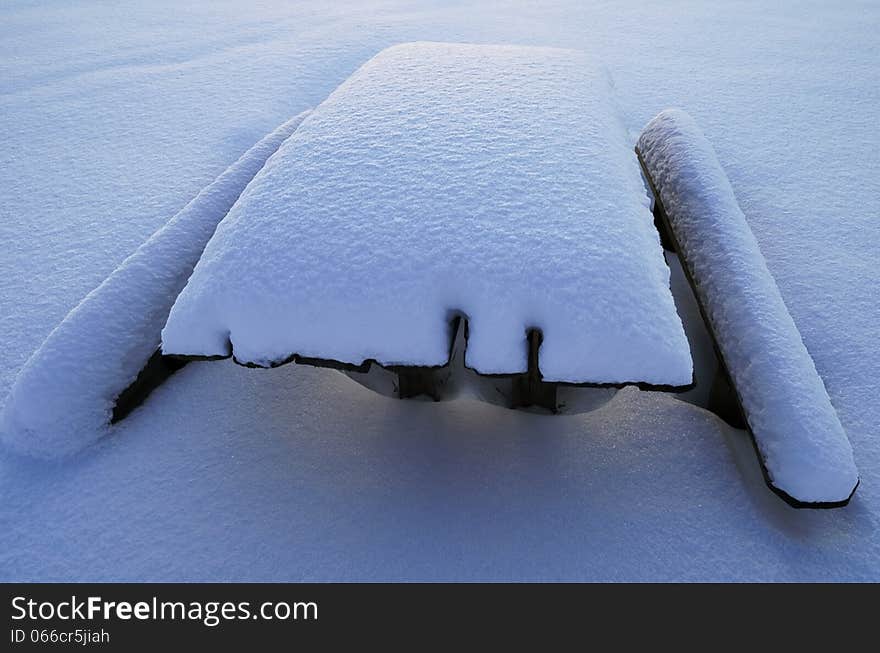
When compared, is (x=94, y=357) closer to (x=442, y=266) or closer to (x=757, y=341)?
(x=442, y=266)

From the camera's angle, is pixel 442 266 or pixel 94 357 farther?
pixel 94 357

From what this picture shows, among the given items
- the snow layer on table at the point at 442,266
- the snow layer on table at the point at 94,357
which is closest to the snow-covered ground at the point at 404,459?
the snow layer on table at the point at 94,357

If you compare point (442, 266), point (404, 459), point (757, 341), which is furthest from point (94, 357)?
point (757, 341)

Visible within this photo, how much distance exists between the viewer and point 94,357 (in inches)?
59.5

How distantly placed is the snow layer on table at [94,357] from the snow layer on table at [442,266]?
34 centimetres

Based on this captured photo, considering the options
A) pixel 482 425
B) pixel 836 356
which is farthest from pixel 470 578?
pixel 836 356

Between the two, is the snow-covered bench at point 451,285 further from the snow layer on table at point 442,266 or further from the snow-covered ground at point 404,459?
the snow-covered ground at point 404,459

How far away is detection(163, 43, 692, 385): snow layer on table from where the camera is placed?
3.92 ft

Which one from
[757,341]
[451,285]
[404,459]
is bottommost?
[404,459]

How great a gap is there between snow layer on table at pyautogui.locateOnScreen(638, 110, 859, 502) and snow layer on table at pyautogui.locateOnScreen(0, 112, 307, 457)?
4.51 feet

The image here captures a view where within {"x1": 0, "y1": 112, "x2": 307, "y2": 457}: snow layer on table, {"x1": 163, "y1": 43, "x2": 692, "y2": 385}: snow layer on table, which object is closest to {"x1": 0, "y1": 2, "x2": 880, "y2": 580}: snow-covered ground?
{"x1": 0, "y1": 112, "x2": 307, "y2": 457}: snow layer on table

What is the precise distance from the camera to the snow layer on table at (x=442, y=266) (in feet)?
3.92

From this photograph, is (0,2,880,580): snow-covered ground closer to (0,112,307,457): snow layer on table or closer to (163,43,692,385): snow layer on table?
(0,112,307,457): snow layer on table

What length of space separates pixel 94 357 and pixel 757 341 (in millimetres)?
1515
